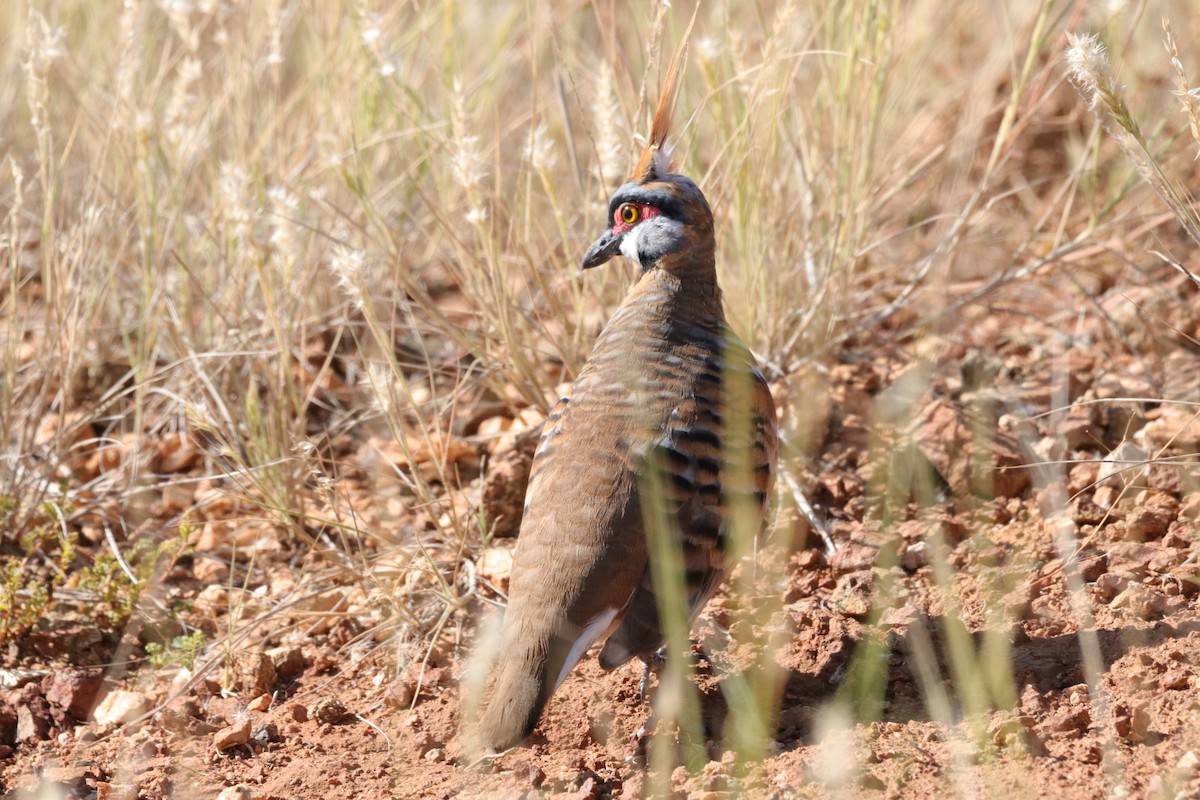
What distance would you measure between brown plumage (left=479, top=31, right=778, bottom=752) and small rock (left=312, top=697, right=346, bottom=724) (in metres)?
0.67

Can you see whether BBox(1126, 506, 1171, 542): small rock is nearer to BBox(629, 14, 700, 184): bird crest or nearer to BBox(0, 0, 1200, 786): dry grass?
BBox(0, 0, 1200, 786): dry grass

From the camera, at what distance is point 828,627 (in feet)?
11.4

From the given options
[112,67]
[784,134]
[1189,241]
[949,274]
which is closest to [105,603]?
[112,67]

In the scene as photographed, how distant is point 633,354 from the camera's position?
3.51 metres

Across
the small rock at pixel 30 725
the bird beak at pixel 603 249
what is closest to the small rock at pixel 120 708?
the small rock at pixel 30 725

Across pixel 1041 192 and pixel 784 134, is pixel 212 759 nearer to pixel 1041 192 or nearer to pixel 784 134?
pixel 784 134

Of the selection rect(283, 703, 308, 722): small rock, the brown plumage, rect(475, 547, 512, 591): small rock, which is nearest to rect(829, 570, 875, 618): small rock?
the brown plumage

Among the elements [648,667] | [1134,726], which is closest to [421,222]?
[648,667]

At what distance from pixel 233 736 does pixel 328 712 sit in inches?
10.6

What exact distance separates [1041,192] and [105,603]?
4722 millimetres

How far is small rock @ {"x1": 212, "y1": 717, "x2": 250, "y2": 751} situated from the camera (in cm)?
335

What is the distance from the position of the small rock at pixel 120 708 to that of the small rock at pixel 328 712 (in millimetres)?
573

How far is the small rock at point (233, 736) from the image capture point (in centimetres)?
335

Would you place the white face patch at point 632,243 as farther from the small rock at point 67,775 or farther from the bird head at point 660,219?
the small rock at point 67,775
